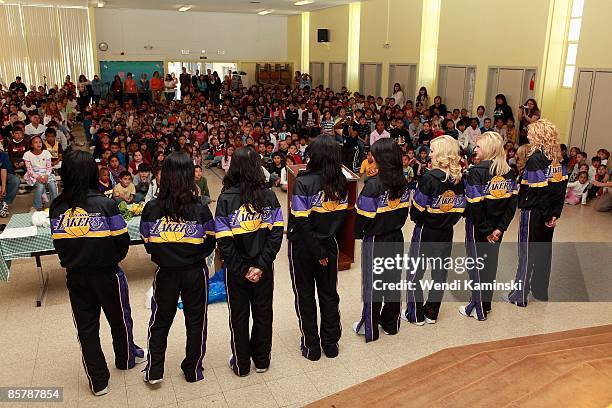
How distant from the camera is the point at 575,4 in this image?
962 centimetres

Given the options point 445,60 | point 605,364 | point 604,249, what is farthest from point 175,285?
point 445,60

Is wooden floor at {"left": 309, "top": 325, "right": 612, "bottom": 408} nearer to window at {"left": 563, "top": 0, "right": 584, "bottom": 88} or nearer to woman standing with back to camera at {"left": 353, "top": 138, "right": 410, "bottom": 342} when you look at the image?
woman standing with back to camera at {"left": 353, "top": 138, "right": 410, "bottom": 342}

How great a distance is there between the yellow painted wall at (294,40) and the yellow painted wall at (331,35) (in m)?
0.97

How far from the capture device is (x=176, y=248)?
10.1 ft

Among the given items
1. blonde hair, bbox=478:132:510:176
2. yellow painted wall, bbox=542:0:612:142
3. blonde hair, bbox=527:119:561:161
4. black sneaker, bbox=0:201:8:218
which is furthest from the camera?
yellow painted wall, bbox=542:0:612:142

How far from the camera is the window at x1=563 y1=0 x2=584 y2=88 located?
9.59m

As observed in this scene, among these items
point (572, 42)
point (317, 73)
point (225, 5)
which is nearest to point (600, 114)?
point (572, 42)

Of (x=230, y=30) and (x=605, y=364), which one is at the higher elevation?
(x=230, y=30)

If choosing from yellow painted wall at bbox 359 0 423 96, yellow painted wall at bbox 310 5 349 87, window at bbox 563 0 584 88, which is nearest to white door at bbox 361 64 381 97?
yellow painted wall at bbox 359 0 423 96

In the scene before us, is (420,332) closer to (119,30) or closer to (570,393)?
(570,393)

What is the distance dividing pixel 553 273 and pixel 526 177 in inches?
66.6

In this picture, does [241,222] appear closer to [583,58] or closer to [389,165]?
[389,165]

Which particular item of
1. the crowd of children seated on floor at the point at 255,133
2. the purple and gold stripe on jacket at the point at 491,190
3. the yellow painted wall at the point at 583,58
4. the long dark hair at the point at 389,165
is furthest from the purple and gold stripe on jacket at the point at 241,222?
the yellow painted wall at the point at 583,58

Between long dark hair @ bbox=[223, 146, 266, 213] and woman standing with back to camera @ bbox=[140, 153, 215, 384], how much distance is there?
0.26 m
